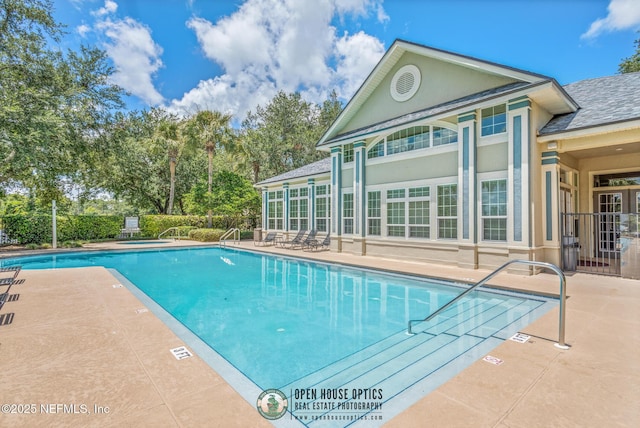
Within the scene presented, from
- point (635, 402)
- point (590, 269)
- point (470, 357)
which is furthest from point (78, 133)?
point (590, 269)

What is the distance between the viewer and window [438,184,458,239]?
10.6 m

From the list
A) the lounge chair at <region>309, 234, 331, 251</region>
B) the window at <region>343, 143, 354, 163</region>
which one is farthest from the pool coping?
the lounge chair at <region>309, 234, 331, 251</region>

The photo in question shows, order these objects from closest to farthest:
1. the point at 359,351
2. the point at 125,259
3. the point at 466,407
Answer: the point at 466,407 → the point at 359,351 → the point at 125,259

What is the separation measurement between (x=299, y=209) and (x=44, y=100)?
13587 millimetres

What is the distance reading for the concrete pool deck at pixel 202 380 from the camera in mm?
2635

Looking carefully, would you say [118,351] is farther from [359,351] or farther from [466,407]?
[466,407]

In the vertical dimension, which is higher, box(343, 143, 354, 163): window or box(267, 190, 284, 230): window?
box(343, 143, 354, 163): window

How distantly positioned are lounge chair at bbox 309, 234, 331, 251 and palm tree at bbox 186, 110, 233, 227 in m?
10.1

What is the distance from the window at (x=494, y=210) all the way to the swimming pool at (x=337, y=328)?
2.58 meters

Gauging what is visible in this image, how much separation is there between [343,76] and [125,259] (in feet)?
95.7

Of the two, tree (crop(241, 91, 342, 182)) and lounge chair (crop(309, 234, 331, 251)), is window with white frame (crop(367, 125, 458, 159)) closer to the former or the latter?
lounge chair (crop(309, 234, 331, 251))

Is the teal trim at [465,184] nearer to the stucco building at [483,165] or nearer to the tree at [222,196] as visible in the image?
the stucco building at [483,165]

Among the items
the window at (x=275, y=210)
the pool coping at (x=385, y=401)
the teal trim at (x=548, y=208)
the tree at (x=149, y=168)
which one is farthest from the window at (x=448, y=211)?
the tree at (x=149, y=168)

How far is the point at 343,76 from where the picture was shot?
3459 cm
